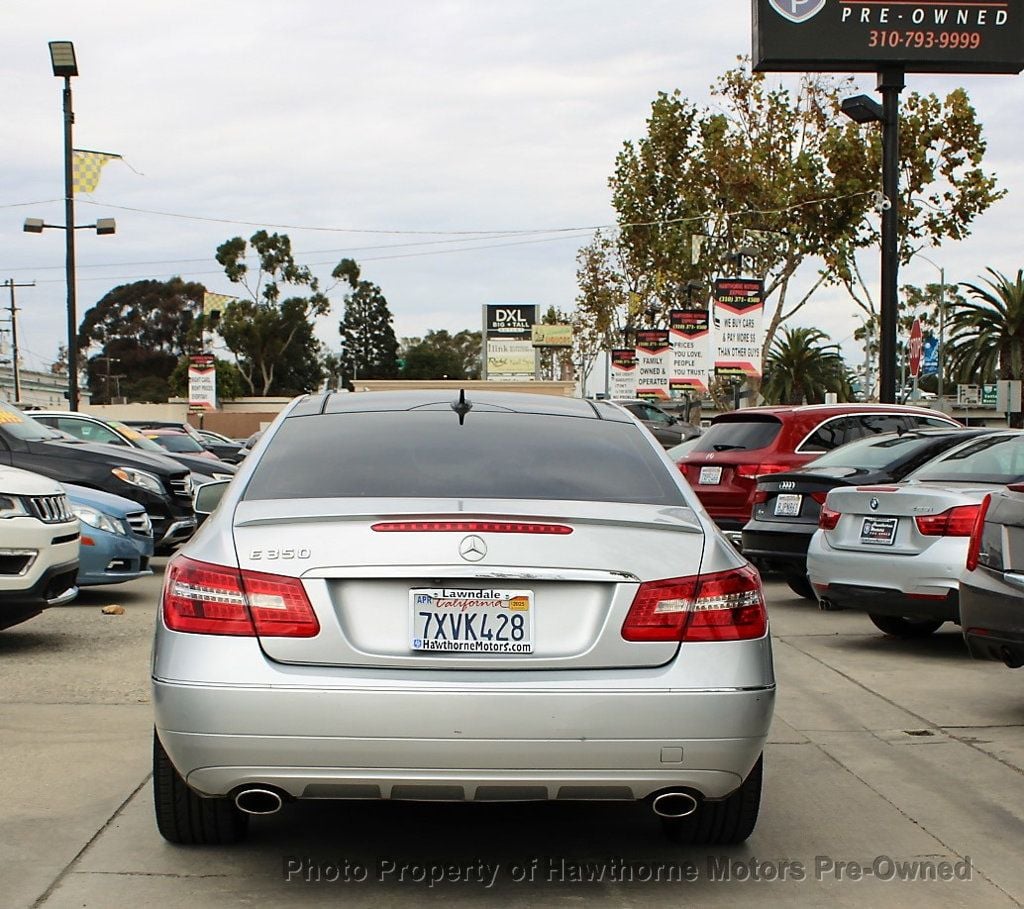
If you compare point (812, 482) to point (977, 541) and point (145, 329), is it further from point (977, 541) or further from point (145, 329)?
point (145, 329)

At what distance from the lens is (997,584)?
22.7 ft

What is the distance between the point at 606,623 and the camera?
4344 mm

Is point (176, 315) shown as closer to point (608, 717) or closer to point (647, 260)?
point (647, 260)

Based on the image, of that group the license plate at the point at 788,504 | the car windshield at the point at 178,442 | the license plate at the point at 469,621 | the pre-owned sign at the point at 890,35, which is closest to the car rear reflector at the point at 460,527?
the license plate at the point at 469,621

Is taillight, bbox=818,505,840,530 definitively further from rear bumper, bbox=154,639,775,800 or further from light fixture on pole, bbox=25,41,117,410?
light fixture on pole, bbox=25,41,117,410

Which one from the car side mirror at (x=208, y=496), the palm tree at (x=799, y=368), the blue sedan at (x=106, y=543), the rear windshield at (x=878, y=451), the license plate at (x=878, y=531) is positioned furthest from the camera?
the palm tree at (x=799, y=368)

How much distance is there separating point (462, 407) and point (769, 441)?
9292 mm

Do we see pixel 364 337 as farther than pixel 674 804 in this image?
Yes

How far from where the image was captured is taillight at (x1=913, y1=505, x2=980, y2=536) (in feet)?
30.7

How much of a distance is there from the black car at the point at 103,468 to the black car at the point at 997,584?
30.1ft

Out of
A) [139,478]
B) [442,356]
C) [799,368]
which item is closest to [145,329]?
[442,356]

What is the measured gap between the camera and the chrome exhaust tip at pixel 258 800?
4.43 m

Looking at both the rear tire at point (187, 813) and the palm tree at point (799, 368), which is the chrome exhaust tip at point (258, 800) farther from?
the palm tree at point (799, 368)

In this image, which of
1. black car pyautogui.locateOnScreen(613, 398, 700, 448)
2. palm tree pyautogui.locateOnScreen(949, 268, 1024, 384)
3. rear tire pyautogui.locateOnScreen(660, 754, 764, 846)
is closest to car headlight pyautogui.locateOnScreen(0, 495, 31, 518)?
rear tire pyautogui.locateOnScreen(660, 754, 764, 846)
